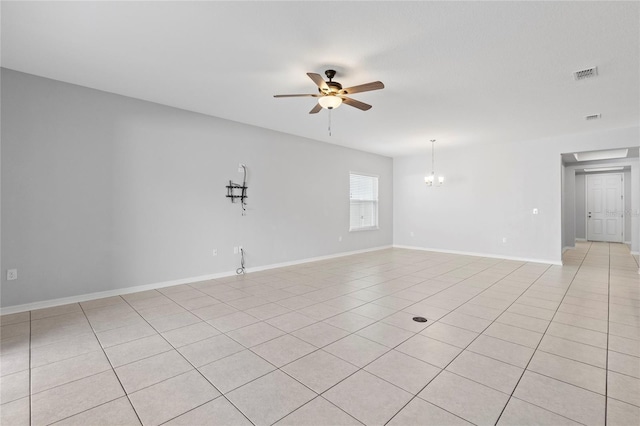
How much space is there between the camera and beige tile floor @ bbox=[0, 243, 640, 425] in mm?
1782

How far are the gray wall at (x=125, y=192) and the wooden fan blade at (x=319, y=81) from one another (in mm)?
2638

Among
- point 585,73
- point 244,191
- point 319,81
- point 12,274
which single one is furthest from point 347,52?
point 12,274

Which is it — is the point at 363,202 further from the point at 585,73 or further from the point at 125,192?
the point at 125,192

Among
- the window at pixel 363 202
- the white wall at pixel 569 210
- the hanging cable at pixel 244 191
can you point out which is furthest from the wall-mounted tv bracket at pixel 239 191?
the white wall at pixel 569 210

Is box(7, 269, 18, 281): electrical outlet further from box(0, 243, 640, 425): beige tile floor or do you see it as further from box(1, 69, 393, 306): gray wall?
box(0, 243, 640, 425): beige tile floor

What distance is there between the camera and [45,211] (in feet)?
11.8

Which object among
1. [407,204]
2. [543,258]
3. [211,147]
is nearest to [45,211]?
[211,147]

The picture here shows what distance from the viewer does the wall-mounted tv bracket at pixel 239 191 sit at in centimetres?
526

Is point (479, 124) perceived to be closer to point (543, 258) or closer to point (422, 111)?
point (422, 111)

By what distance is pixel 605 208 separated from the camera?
9695 mm

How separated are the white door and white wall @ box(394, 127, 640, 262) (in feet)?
5.06

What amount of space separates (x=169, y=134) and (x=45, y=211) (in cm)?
186

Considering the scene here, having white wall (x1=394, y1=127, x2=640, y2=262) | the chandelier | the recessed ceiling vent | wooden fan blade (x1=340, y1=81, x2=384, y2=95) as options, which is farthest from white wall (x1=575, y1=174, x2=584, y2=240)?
wooden fan blade (x1=340, y1=81, x2=384, y2=95)

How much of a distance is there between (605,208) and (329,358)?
39.1ft
